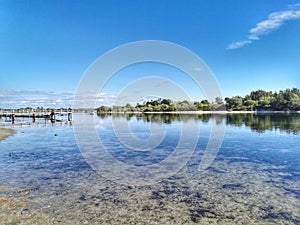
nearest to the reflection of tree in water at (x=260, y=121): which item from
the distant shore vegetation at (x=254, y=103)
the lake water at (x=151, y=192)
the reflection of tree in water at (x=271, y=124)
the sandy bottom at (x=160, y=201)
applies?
the reflection of tree in water at (x=271, y=124)

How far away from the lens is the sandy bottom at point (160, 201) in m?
8.45

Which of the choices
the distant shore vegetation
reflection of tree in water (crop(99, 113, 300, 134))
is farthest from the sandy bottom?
the distant shore vegetation

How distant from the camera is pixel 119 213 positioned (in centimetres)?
901

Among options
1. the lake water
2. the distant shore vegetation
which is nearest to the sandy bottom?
the lake water

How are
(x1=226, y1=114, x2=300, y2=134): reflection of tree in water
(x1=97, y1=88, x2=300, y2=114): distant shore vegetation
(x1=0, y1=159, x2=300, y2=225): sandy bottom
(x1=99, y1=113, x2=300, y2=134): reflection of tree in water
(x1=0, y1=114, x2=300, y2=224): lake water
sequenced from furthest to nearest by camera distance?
1. (x1=97, y1=88, x2=300, y2=114): distant shore vegetation
2. (x1=99, y1=113, x2=300, y2=134): reflection of tree in water
3. (x1=226, y1=114, x2=300, y2=134): reflection of tree in water
4. (x1=0, y1=114, x2=300, y2=224): lake water
5. (x1=0, y1=159, x2=300, y2=225): sandy bottom

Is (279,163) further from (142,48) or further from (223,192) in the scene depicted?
(142,48)

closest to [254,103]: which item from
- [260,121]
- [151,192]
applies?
[260,121]

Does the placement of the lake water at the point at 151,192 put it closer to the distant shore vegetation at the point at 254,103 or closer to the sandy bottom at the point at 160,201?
the sandy bottom at the point at 160,201

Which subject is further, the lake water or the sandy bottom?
the lake water

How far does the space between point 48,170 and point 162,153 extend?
10.2 m

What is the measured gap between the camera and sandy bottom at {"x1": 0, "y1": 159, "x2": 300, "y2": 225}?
333 inches

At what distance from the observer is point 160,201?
10.1 meters

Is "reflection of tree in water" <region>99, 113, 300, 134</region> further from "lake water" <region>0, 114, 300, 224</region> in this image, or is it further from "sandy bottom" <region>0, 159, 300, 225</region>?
"sandy bottom" <region>0, 159, 300, 225</region>

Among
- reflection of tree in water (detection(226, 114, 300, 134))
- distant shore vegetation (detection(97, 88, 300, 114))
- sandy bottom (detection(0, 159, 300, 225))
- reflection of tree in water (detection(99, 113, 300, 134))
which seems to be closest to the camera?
sandy bottom (detection(0, 159, 300, 225))
